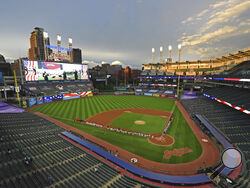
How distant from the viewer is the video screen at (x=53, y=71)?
5049 cm

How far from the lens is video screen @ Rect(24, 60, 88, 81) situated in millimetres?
50494

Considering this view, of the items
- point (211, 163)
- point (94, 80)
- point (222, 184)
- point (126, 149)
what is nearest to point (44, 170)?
point (126, 149)

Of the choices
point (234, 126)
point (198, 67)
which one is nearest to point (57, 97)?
point (234, 126)

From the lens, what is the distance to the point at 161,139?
20.4m

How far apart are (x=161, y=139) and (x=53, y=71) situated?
57.7 metres

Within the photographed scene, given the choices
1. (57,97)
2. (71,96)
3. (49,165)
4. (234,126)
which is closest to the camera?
(49,165)

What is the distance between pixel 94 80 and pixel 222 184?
82201 millimetres

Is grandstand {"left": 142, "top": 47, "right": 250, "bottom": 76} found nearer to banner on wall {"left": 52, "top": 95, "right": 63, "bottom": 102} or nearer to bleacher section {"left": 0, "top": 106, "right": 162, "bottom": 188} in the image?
banner on wall {"left": 52, "top": 95, "right": 63, "bottom": 102}

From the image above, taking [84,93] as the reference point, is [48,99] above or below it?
below

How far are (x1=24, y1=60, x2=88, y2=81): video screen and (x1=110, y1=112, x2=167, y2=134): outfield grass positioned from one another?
44433 millimetres

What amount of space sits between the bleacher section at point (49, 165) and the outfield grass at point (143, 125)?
11.5m

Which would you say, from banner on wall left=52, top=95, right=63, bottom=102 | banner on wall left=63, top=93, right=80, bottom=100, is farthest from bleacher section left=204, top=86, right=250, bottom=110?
banner on wall left=52, top=95, right=63, bottom=102

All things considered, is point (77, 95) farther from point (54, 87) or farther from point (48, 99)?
point (48, 99)

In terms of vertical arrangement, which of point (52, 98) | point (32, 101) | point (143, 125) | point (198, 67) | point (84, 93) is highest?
point (198, 67)
